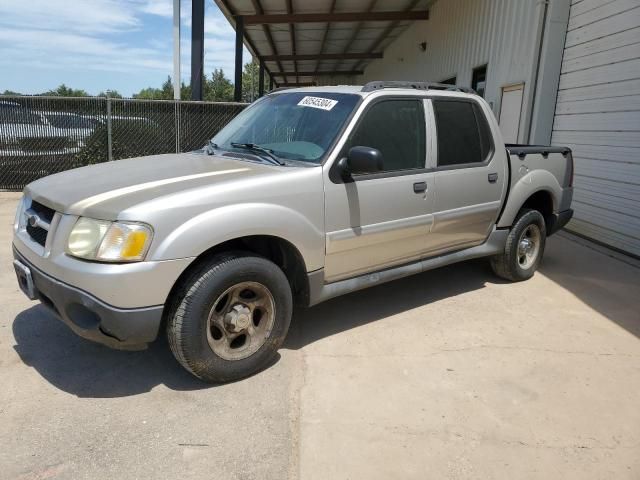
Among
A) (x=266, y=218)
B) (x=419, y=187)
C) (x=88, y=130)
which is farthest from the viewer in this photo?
(x=88, y=130)

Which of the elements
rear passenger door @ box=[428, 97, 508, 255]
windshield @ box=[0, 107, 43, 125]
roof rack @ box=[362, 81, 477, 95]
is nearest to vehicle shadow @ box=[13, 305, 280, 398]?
rear passenger door @ box=[428, 97, 508, 255]

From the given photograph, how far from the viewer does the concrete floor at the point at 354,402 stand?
2.52 m

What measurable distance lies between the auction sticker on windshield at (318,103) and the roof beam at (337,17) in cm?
1345

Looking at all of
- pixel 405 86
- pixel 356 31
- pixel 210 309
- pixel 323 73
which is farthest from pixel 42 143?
pixel 323 73

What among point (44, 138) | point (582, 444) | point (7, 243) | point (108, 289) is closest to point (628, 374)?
point (582, 444)

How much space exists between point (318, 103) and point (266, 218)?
48.7 inches

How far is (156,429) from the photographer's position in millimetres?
2746

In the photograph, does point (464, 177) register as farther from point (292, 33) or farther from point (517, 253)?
point (292, 33)

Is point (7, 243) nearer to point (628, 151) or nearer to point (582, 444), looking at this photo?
point (582, 444)

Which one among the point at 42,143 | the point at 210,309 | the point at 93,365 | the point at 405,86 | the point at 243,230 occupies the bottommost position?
the point at 93,365

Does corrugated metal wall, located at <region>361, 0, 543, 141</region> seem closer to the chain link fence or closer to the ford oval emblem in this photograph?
the chain link fence

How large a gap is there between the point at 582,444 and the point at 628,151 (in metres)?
5.55

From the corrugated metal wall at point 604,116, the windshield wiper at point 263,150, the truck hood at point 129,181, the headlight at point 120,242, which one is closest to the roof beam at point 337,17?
the corrugated metal wall at point 604,116

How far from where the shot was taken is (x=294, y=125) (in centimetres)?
388
